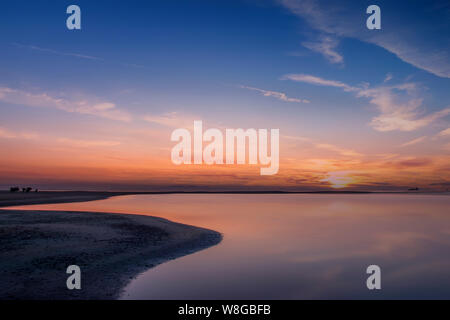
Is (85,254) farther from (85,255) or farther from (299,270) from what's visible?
(299,270)

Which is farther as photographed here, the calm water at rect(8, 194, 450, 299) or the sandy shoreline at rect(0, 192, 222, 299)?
the calm water at rect(8, 194, 450, 299)

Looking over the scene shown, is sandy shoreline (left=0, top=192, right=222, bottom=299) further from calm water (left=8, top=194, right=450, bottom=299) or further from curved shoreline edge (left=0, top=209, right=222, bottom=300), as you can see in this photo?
calm water (left=8, top=194, right=450, bottom=299)

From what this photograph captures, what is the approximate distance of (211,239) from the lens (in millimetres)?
23703

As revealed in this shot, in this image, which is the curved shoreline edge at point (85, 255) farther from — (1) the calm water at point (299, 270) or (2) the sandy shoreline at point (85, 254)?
(1) the calm water at point (299, 270)

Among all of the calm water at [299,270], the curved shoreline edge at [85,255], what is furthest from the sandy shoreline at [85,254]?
the calm water at [299,270]

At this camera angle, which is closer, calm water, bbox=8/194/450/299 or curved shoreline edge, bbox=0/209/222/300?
curved shoreline edge, bbox=0/209/222/300

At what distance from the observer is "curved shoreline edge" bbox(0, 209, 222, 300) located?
11.3 metres

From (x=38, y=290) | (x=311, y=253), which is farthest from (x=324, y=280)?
(x=38, y=290)

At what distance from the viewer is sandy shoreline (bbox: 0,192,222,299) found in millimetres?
11375

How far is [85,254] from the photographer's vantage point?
52.9ft

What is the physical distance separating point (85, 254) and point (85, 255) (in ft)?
0.62

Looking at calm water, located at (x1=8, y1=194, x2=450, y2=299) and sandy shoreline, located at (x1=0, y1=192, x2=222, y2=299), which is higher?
sandy shoreline, located at (x1=0, y1=192, x2=222, y2=299)

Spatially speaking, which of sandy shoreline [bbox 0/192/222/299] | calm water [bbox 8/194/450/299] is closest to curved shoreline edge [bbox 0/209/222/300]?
sandy shoreline [bbox 0/192/222/299]
